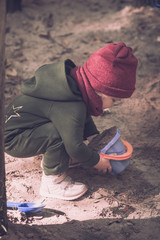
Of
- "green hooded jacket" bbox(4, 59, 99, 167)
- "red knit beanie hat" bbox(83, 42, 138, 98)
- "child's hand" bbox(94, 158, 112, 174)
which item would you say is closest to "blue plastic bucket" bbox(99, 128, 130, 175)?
"child's hand" bbox(94, 158, 112, 174)

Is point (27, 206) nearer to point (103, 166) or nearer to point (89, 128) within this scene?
point (103, 166)

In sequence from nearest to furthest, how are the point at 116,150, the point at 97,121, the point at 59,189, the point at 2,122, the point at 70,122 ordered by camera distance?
the point at 2,122, the point at 70,122, the point at 59,189, the point at 116,150, the point at 97,121

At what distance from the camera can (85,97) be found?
229 centimetres

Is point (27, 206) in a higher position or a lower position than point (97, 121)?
lower

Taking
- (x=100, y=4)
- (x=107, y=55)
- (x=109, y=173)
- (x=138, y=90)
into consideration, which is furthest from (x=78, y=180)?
(x=100, y=4)

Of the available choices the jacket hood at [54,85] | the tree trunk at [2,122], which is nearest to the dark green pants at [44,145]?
the jacket hood at [54,85]

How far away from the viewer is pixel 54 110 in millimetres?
2234

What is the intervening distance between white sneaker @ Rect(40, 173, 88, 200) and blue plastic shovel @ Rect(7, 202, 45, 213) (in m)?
0.20

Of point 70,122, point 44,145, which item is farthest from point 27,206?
point 70,122

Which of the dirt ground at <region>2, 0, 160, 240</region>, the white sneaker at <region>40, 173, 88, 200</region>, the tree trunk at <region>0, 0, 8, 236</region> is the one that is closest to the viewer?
the tree trunk at <region>0, 0, 8, 236</region>

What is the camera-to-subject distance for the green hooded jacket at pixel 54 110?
2195mm

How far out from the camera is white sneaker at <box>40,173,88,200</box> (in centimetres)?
244

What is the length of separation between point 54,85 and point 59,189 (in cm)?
80

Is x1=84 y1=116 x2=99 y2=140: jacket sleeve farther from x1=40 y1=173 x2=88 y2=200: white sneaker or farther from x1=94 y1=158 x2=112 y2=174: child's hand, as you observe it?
x1=40 y1=173 x2=88 y2=200: white sneaker
